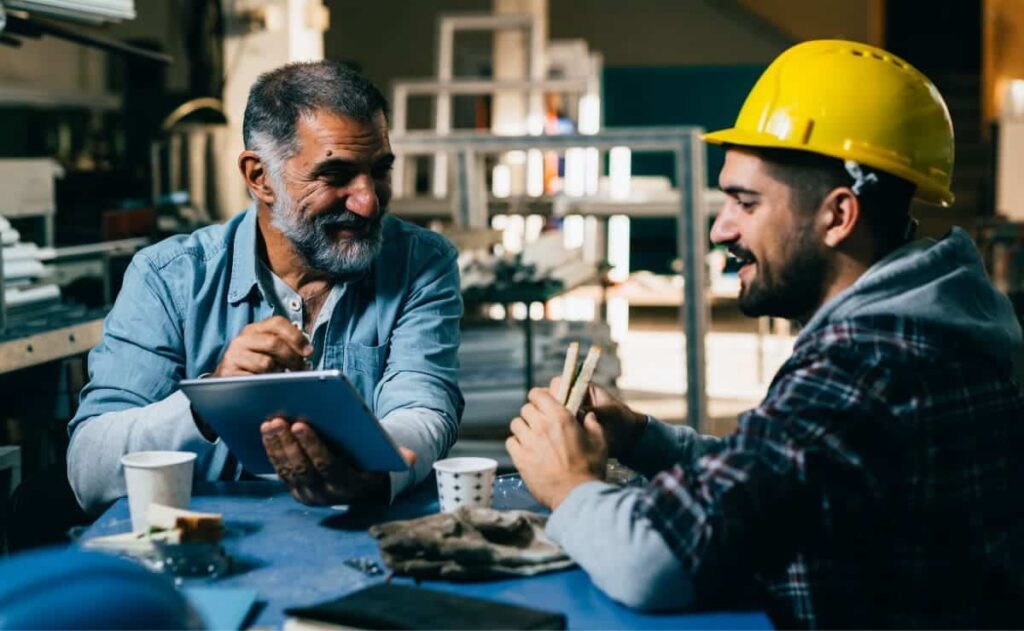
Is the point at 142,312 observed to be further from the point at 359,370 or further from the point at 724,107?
the point at 724,107

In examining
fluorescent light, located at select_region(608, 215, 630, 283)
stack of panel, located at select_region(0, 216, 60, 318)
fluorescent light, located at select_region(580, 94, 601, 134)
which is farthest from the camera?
fluorescent light, located at select_region(608, 215, 630, 283)

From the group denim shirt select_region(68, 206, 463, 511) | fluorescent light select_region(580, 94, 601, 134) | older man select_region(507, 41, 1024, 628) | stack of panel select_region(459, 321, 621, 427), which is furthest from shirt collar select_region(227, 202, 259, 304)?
fluorescent light select_region(580, 94, 601, 134)

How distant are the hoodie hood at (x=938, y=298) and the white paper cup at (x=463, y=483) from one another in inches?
19.4

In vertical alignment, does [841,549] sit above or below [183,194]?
below

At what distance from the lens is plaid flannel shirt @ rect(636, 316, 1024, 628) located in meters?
1.35

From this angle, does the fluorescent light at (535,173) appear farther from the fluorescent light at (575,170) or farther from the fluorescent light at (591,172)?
the fluorescent light at (575,170)

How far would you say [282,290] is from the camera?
2434 mm

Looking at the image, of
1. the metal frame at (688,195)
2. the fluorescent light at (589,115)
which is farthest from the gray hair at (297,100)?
the fluorescent light at (589,115)

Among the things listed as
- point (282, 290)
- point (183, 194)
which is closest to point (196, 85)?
point (183, 194)

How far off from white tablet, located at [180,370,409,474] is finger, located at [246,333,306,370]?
0.15 m

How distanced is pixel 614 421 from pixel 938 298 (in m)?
0.55

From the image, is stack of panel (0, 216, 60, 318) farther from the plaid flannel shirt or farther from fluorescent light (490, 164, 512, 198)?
fluorescent light (490, 164, 512, 198)

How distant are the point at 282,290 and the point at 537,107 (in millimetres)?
5969

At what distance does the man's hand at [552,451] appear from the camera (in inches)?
62.5
